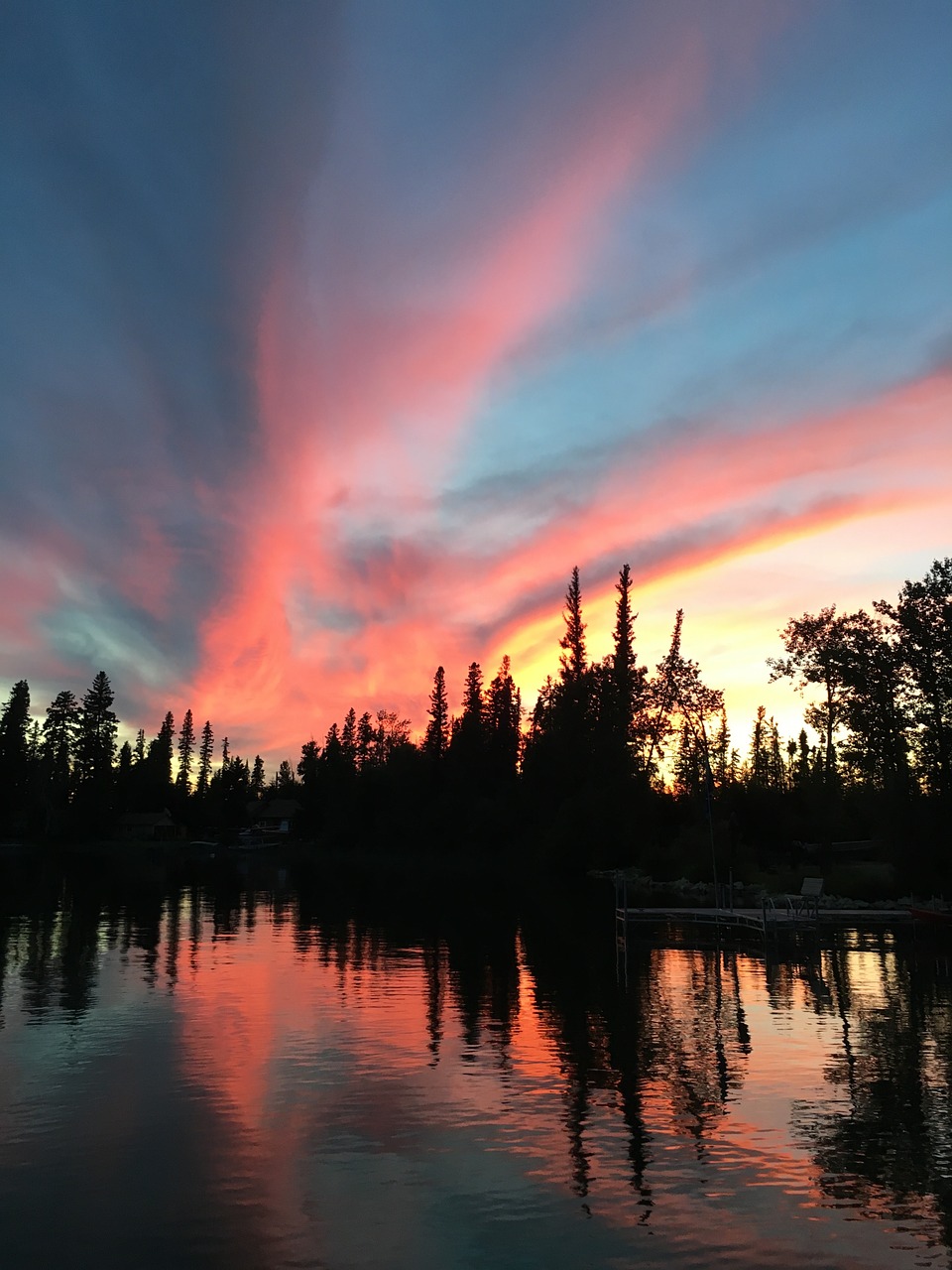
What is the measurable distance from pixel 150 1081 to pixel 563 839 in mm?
74196

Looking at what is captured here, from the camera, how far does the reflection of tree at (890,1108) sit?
13.0 metres

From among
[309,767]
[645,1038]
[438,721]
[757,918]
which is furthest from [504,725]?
[645,1038]

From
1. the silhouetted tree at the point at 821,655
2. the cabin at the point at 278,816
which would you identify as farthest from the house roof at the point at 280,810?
the silhouetted tree at the point at 821,655

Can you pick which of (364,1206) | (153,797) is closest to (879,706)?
(364,1206)

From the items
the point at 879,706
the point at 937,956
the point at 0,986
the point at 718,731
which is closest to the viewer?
the point at 0,986

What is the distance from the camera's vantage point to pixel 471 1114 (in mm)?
16078

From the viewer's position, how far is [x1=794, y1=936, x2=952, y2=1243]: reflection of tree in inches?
512

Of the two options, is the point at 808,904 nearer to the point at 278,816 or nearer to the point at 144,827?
the point at 144,827

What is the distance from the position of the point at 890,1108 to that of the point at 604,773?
76.9 m

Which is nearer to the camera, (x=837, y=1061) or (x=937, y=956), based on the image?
(x=837, y=1061)

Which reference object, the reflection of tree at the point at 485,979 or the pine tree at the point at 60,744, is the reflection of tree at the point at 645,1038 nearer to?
the reflection of tree at the point at 485,979

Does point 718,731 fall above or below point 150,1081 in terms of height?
above

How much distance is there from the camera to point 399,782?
446ft

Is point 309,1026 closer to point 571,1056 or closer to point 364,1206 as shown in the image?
point 571,1056
